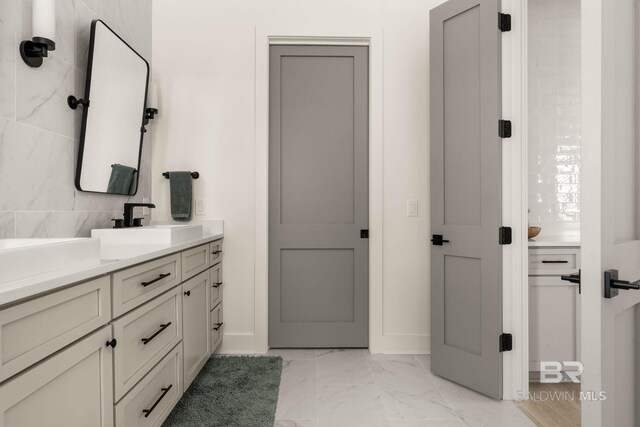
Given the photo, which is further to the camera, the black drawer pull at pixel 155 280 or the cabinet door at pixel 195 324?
the cabinet door at pixel 195 324

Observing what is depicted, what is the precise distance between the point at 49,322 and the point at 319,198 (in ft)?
7.09

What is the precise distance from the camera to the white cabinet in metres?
2.38

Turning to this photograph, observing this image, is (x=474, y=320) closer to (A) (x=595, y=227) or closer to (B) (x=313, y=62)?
(A) (x=595, y=227)

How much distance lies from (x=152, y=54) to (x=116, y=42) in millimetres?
679

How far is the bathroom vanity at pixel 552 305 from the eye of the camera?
2377 millimetres

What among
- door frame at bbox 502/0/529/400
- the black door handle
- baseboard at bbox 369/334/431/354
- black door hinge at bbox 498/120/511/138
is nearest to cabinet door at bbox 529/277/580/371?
door frame at bbox 502/0/529/400

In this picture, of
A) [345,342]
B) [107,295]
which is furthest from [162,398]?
[345,342]

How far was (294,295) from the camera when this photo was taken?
301cm

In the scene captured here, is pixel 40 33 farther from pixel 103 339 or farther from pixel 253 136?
pixel 253 136

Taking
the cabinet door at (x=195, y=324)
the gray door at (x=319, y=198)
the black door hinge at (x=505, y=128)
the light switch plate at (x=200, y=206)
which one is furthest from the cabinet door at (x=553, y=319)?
the light switch plate at (x=200, y=206)

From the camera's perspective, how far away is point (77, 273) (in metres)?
1.09

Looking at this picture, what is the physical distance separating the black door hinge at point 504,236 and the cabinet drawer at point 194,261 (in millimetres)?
1776

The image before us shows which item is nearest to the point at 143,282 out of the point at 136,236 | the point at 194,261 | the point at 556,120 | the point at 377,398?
the point at 136,236

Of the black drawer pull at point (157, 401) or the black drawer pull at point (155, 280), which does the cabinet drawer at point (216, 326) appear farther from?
the black drawer pull at point (155, 280)
